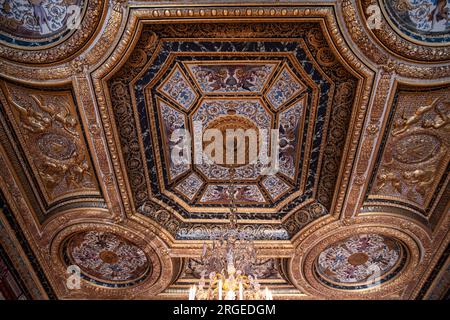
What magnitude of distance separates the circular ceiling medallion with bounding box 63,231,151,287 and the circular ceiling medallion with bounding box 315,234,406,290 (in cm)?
355

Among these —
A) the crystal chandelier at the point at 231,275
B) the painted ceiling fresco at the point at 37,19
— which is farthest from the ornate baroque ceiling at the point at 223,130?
the crystal chandelier at the point at 231,275

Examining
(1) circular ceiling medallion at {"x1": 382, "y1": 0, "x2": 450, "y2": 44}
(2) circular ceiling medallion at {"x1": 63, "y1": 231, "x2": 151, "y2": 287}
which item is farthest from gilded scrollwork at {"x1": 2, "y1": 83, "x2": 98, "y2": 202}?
(1) circular ceiling medallion at {"x1": 382, "y1": 0, "x2": 450, "y2": 44}

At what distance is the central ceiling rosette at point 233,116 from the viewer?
4.70 meters

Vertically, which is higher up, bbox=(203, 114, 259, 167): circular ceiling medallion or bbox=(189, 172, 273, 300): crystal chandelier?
bbox=(203, 114, 259, 167): circular ceiling medallion

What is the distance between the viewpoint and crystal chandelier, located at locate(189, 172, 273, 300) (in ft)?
14.3

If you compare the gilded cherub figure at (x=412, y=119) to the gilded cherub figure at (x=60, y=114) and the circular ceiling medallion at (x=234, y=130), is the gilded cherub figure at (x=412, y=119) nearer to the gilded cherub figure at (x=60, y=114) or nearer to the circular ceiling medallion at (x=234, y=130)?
the circular ceiling medallion at (x=234, y=130)

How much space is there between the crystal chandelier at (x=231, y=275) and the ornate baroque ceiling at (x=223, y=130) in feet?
5.20

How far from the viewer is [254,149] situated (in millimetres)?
5918

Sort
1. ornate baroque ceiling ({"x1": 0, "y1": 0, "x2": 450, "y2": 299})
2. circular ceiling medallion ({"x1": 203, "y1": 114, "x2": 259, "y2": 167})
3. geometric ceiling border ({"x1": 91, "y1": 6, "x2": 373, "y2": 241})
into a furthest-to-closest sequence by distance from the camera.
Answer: circular ceiling medallion ({"x1": 203, "y1": 114, "x2": 259, "y2": 167}), ornate baroque ceiling ({"x1": 0, "y1": 0, "x2": 450, "y2": 299}), geometric ceiling border ({"x1": 91, "y1": 6, "x2": 373, "y2": 241})

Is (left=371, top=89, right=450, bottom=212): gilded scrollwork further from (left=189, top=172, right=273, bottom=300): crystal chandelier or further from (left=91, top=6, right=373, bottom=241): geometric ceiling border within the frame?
(left=189, top=172, right=273, bottom=300): crystal chandelier

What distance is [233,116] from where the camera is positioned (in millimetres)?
5574

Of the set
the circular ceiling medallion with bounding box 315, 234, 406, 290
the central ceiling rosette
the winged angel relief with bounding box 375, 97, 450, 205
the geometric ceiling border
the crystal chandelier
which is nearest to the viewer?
the geometric ceiling border

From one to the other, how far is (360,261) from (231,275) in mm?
3716

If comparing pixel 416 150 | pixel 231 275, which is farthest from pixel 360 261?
pixel 231 275
